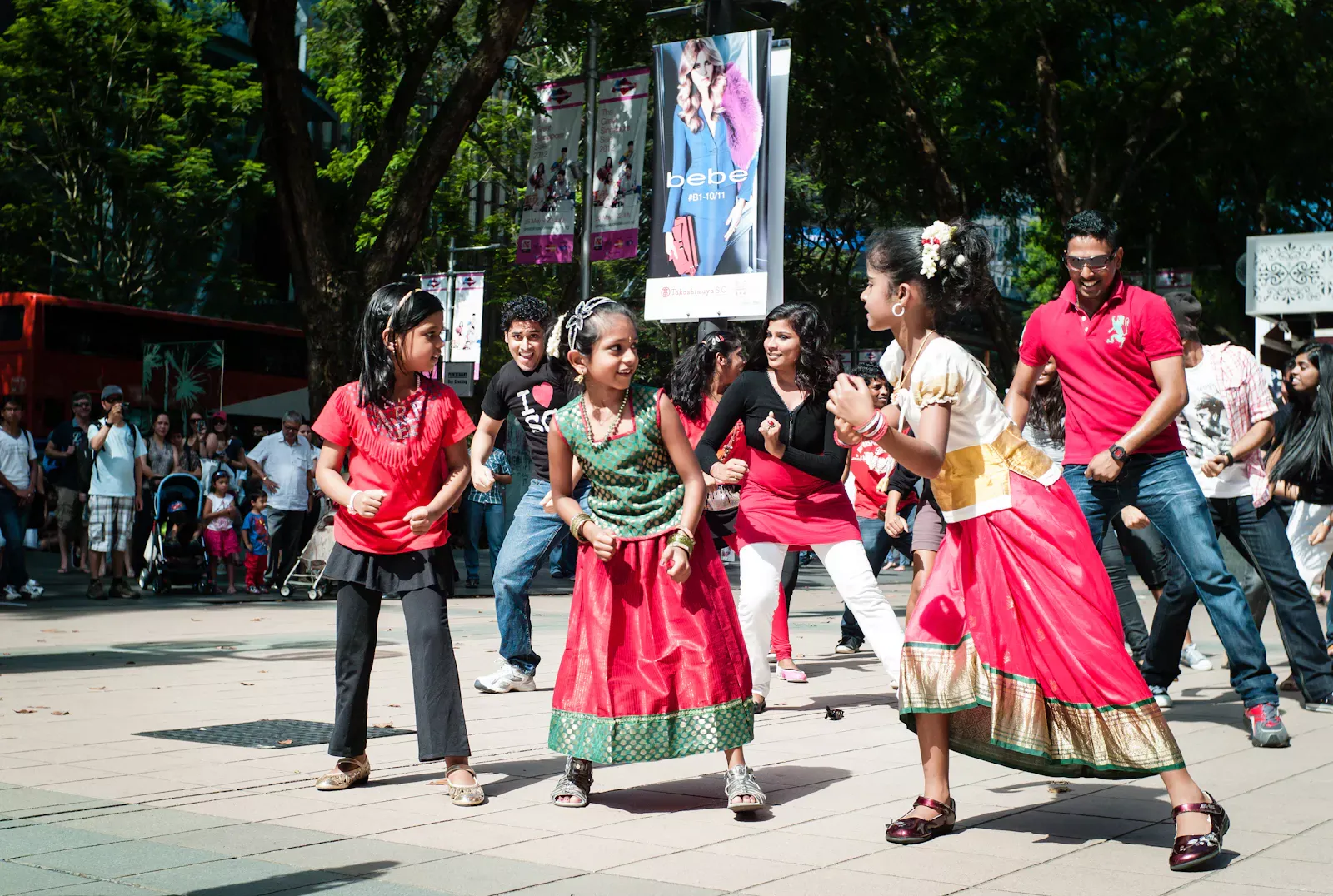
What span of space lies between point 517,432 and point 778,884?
1822 cm

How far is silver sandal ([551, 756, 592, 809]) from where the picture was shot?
5078mm

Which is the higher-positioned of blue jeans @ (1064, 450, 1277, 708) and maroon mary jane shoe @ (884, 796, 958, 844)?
blue jeans @ (1064, 450, 1277, 708)

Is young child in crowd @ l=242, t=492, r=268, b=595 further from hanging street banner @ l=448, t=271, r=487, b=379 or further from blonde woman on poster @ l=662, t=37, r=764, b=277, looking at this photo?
hanging street banner @ l=448, t=271, r=487, b=379

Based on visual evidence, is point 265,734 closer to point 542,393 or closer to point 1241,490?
point 542,393

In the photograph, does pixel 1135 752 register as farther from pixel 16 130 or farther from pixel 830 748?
pixel 16 130

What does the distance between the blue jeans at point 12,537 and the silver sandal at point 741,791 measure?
1083cm

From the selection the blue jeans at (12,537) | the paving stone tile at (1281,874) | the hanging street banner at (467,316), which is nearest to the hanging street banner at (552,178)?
the hanging street banner at (467,316)

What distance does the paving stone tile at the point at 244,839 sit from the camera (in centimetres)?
436

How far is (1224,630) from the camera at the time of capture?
21.0 ft

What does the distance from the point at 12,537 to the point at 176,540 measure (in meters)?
1.98

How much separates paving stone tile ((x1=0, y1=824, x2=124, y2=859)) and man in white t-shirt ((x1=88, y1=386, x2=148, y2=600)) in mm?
10795

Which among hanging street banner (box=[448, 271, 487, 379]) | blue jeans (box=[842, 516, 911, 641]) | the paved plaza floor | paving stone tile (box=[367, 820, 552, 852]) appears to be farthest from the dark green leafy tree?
paving stone tile (box=[367, 820, 552, 852])

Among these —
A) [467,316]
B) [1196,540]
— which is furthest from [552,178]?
[1196,540]

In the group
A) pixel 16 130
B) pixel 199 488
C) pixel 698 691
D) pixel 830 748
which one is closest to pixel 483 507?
pixel 199 488
